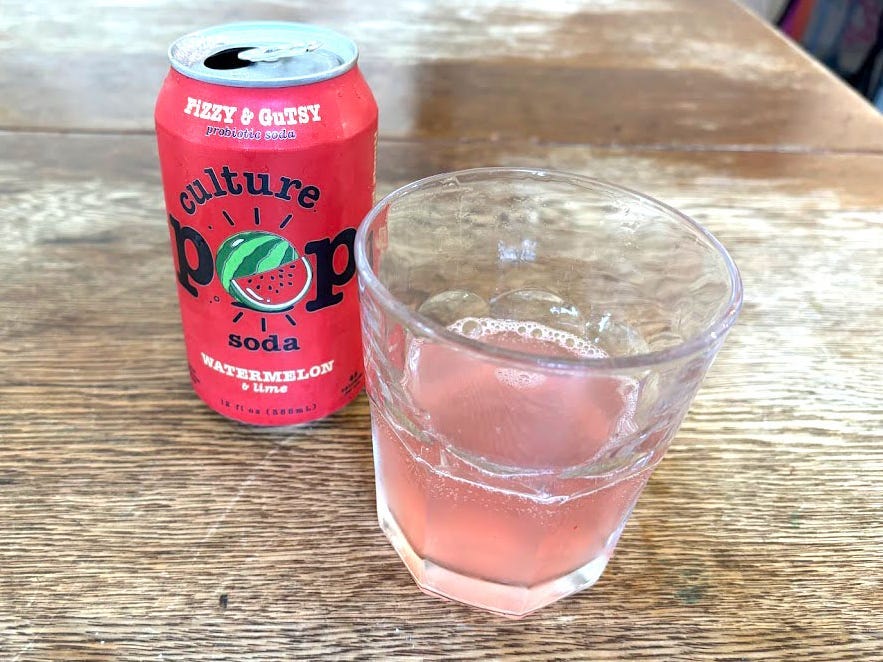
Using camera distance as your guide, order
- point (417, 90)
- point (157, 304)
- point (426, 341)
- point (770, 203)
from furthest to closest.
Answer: point (417, 90), point (770, 203), point (157, 304), point (426, 341)

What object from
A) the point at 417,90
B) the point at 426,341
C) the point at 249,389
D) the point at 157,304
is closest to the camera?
the point at 426,341

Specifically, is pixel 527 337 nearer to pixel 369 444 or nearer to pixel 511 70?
pixel 369 444

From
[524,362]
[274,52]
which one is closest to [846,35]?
[274,52]

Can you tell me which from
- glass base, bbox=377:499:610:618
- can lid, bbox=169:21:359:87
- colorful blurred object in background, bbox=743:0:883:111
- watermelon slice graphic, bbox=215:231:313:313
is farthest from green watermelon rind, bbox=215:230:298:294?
colorful blurred object in background, bbox=743:0:883:111

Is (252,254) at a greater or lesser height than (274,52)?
lesser

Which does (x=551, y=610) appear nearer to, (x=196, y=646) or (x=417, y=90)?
(x=196, y=646)

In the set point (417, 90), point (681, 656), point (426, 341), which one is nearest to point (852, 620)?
point (681, 656)

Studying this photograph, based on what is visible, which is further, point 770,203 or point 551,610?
point 770,203
